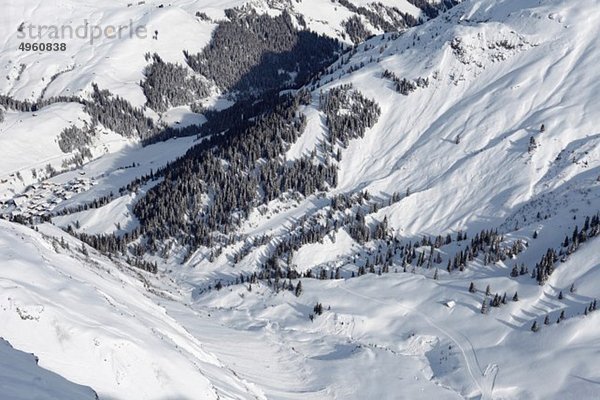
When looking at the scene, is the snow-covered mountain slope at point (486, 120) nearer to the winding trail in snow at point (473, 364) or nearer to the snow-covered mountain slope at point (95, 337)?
the winding trail in snow at point (473, 364)

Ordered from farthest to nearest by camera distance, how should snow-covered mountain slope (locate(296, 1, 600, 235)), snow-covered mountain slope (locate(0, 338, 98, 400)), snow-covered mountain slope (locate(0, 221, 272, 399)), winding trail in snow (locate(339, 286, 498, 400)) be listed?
snow-covered mountain slope (locate(296, 1, 600, 235)), winding trail in snow (locate(339, 286, 498, 400)), snow-covered mountain slope (locate(0, 221, 272, 399)), snow-covered mountain slope (locate(0, 338, 98, 400))

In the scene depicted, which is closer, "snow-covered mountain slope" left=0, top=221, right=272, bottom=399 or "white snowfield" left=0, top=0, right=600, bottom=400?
"snow-covered mountain slope" left=0, top=221, right=272, bottom=399

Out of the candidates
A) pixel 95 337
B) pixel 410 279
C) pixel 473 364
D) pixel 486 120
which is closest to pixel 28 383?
pixel 95 337

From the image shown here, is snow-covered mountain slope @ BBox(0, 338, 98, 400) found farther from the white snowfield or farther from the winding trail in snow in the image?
the winding trail in snow

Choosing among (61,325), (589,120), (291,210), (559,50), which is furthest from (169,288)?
(559,50)

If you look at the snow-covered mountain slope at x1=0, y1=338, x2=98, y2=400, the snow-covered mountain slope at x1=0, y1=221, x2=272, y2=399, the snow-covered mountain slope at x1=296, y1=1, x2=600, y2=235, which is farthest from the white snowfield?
the snow-covered mountain slope at x1=0, y1=338, x2=98, y2=400

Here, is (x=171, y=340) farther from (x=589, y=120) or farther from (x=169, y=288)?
(x=589, y=120)

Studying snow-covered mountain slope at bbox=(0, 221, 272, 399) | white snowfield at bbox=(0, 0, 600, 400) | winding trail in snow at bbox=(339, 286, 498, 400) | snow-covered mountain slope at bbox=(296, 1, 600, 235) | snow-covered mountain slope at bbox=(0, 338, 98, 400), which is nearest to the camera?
snow-covered mountain slope at bbox=(0, 338, 98, 400)
